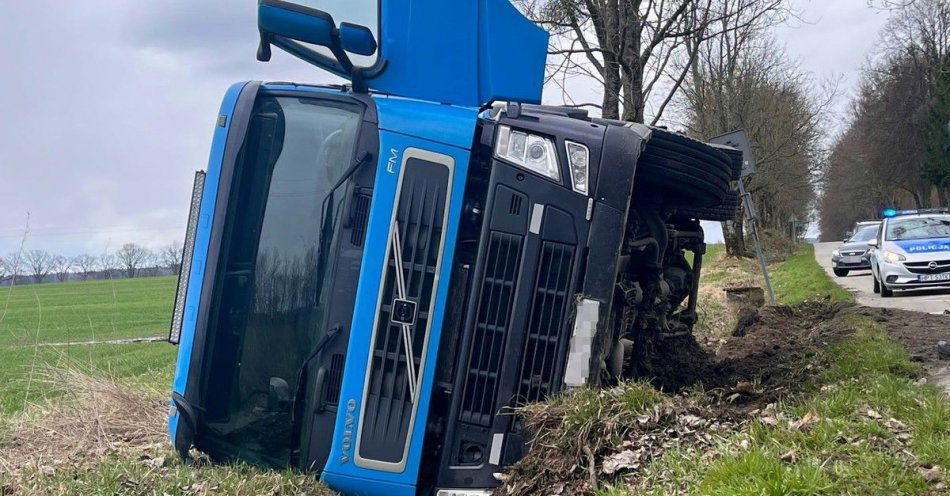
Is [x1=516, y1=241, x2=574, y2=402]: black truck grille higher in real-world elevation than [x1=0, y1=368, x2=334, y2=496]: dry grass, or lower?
higher

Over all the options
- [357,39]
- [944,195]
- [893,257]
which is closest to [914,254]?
[893,257]

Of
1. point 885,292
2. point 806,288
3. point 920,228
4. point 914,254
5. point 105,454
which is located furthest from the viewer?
point 806,288

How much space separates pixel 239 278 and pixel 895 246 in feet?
43.1

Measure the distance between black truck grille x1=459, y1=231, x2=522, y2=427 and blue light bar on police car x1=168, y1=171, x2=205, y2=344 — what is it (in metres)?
1.55

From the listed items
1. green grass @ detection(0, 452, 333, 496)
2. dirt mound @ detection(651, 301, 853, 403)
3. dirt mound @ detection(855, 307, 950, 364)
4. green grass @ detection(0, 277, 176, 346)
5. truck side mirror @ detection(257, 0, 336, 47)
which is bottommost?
green grass @ detection(0, 277, 176, 346)

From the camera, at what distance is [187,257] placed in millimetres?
4285

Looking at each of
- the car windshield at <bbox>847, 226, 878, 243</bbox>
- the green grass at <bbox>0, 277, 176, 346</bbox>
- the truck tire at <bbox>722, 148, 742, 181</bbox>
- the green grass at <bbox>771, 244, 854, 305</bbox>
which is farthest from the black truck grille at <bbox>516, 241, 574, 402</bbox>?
the car windshield at <bbox>847, 226, 878, 243</bbox>

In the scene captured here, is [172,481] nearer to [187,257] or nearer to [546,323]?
[187,257]

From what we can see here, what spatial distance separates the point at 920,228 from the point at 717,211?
10.1 metres

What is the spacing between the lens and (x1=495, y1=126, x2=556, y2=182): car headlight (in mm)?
3992

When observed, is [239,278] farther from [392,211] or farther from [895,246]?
[895,246]

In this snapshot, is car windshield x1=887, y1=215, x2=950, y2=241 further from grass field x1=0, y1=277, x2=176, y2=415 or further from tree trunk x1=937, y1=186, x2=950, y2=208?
tree trunk x1=937, y1=186, x2=950, y2=208

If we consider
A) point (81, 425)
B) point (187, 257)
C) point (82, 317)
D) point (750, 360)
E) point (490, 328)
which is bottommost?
point (82, 317)

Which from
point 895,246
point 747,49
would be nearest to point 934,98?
point 747,49
